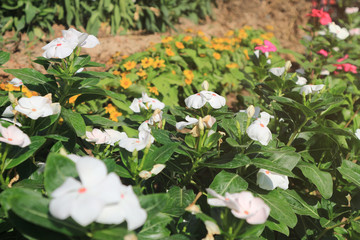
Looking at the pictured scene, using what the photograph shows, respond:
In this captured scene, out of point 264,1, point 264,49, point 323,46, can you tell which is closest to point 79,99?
point 264,49

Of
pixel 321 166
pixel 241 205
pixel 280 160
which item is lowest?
pixel 321 166

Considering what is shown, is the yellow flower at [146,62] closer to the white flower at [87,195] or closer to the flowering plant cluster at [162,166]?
the flowering plant cluster at [162,166]

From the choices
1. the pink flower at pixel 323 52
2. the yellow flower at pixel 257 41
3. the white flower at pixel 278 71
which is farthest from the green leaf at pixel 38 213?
the yellow flower at pixel 257 41

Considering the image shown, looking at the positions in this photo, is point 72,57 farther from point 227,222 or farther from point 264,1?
point 264,1

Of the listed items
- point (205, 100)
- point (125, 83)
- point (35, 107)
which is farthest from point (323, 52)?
point (35, 107)

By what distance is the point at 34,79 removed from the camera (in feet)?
5.36

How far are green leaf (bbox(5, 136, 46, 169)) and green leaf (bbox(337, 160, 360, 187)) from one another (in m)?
1.49

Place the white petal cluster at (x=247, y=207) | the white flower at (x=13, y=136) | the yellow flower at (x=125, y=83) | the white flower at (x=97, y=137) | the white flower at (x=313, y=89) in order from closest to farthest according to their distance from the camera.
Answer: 1. the white petal cluster at (x=247, y=207)
2. the white flower at (x=13, y=136)
3. the white flower at (x=97, y=137)
4. the white flower at (x=313, y=89)
5. the yellow flower at (x=125, y=83)

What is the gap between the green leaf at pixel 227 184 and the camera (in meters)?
1.44

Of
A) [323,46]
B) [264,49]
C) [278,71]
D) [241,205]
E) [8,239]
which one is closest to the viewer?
[241,205]

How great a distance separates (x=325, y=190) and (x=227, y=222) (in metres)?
0.81

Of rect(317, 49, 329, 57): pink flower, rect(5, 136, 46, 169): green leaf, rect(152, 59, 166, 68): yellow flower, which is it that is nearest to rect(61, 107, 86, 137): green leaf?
rect(5, 136, 46, 169): green leaf

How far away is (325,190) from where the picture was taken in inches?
65.8

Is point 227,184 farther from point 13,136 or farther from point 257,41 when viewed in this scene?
point 257,41
